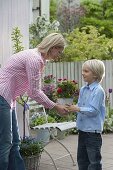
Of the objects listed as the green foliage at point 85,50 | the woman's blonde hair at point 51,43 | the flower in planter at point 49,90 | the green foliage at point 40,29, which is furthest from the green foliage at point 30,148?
the green foliage at point 85,50

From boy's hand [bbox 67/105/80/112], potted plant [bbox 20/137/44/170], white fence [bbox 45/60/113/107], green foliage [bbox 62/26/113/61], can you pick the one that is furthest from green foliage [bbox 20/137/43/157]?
green foliage [bbox 62/26/113/61]

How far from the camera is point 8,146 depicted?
485 centimetres

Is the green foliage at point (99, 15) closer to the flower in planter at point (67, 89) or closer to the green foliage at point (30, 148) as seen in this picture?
the flower in planter at point (67, 89)

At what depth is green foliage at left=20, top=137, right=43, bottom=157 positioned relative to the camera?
5891 mm

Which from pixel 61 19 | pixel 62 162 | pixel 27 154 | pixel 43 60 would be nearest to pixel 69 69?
pixel 62 162

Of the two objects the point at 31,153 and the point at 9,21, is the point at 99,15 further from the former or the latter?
the point at 31,153

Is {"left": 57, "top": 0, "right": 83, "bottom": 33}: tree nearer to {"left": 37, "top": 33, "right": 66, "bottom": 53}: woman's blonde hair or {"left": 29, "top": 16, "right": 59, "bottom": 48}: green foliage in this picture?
{"left": 29, "top": 16, "right": 59, "bottom": 48}: green foliage

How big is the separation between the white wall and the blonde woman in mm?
1906

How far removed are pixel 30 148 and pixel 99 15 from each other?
20.4 m

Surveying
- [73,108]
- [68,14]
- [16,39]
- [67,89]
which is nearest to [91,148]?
[73,108]

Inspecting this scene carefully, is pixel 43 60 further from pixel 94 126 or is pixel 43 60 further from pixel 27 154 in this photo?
pixel 27 154

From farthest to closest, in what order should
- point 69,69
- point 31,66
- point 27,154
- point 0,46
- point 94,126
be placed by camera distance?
point 69,69
point 0,46
point 27,154
point 94,126
point 31,66

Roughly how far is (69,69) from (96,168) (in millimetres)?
7095

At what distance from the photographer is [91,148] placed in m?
5.11
